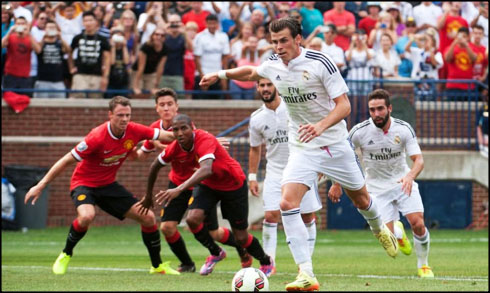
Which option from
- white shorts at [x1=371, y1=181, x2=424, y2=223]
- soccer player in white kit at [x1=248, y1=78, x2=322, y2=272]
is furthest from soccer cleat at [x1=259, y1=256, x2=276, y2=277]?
white shorts at [x1=371, y1=181, x2=424, y2=223]

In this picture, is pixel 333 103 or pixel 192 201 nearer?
pixel 333 103

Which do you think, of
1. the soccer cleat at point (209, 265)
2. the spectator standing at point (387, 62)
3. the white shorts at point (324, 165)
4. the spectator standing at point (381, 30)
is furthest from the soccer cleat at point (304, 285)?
the spectator standing at point (387, 62)

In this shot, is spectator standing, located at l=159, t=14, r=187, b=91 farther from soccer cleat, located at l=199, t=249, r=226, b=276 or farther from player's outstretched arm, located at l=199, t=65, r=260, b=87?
player's outstretched arm, located at l=199, t=65, r=260, b=87

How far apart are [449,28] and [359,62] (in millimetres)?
2397

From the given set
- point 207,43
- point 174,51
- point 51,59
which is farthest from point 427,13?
point 51,59

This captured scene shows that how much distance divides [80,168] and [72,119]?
35.8 ft

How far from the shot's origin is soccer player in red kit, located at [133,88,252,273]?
13680mm

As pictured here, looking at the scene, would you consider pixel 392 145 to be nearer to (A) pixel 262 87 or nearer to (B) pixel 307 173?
(A) pixel 262 87

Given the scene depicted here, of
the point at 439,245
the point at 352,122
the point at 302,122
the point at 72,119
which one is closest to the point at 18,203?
the point at 72,119

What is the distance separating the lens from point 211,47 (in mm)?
23094

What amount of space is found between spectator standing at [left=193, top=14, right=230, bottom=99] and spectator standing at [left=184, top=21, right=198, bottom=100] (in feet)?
0.51

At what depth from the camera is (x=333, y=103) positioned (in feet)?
36.2

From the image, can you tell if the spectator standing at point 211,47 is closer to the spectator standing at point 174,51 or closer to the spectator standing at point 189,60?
the spectator standing at point 189,60

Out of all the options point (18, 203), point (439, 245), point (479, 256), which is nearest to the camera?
point (479, 256)
